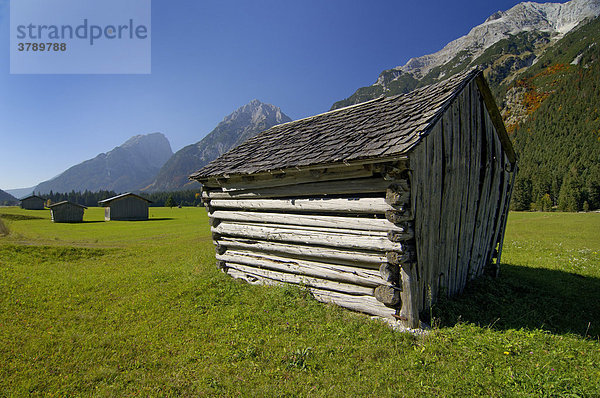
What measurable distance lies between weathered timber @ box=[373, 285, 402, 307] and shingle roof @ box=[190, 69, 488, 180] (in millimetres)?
2664

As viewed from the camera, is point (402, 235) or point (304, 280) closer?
point (402, 235)

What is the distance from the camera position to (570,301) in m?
7.00

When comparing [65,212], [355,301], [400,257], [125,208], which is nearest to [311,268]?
[355,301]

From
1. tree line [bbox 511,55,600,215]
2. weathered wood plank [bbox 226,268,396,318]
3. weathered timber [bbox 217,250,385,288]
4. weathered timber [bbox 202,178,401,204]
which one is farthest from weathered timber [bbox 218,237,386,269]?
tree line [bbox 511,55,600,215]

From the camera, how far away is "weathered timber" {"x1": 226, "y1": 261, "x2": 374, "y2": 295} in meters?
6.12

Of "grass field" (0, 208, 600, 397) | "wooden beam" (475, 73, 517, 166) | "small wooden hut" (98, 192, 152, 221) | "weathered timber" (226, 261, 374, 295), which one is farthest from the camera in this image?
"small wooden hut" (98, 192, 152, 221)

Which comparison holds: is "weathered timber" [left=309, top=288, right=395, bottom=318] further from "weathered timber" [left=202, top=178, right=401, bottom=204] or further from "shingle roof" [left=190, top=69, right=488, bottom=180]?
"shingle roof" [left=190, top=69, right=488, bottom=180]

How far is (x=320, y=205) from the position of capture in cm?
664

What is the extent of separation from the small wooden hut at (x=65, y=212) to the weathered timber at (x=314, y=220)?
137 ft

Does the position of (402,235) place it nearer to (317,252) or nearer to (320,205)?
(320,205)

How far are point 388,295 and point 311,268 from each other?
2.08 meters

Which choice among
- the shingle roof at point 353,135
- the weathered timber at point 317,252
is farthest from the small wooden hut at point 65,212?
the weathered timber at point 317,252

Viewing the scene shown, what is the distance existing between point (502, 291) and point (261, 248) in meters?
6.81

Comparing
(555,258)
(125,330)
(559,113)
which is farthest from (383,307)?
(559,113)
